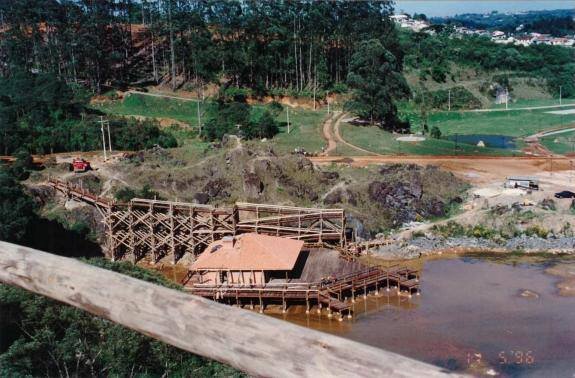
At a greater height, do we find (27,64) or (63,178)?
(27,64)

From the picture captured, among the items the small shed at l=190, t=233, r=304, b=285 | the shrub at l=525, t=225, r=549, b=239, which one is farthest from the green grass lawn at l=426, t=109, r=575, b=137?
the small shed at l=190, t=233, r=304, b=285

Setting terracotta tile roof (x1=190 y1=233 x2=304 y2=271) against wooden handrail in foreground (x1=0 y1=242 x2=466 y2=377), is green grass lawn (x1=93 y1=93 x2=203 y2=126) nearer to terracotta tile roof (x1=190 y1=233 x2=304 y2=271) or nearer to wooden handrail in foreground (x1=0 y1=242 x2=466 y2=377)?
terracotta tile roof (x1=190 y1=233 x2=304 y2=271)

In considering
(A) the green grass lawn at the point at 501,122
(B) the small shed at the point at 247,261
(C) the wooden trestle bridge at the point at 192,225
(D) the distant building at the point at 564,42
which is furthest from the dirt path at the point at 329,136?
(D) the distant building at the point at 564,42

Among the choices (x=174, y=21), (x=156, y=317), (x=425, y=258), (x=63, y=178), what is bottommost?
(x=425, y=258)

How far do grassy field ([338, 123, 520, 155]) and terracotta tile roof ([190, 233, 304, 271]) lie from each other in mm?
22377

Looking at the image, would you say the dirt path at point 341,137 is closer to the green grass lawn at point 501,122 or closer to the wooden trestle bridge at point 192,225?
the green grass lawn at point 501,122

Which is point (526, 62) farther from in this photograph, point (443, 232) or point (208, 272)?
point (208, 272)

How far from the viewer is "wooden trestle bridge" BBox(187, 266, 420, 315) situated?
77.1 ft

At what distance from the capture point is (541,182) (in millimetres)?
38188

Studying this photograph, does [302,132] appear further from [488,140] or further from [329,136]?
[488,140]

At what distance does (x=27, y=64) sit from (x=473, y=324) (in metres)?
59.5

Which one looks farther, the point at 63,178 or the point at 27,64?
the point at 27,64

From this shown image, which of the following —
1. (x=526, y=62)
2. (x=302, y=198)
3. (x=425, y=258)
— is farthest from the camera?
(x=526, y=62)

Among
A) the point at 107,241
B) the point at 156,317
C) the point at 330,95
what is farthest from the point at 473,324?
the point at 330,95
